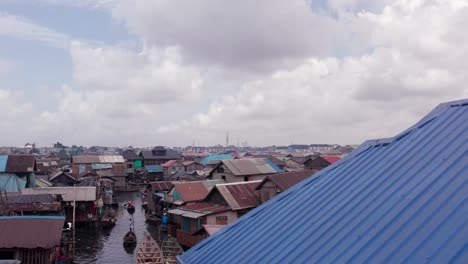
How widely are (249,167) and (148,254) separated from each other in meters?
24.2

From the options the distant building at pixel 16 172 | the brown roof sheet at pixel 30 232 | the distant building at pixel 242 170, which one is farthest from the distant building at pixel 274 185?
the distant building at pixel 16 172

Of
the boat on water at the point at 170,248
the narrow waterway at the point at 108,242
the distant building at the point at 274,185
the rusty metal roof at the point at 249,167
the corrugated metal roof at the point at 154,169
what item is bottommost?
the narrow waterway at the point at 108,242

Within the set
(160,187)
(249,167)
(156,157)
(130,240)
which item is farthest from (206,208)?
(156,157)

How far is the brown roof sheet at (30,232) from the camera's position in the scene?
2334cm

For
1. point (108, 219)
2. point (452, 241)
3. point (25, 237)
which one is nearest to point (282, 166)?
point (108, 219)

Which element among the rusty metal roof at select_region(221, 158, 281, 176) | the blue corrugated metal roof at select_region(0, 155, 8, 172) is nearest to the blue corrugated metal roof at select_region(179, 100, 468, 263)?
the rusty metal roof at select_region(221, 158, 281, 176)

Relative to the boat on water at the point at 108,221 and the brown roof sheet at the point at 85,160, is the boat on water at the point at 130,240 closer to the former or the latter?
the boat on water at the point at 108,221

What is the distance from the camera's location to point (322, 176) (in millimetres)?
9359

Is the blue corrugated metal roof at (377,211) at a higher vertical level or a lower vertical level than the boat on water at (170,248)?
higher

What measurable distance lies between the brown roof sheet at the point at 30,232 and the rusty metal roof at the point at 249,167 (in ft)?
78.0

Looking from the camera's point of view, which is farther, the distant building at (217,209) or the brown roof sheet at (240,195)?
the brown roof sheet at (240,195)

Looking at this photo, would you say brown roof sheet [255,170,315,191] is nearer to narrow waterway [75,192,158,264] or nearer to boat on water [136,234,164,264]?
boat on water [136,234,164,264]

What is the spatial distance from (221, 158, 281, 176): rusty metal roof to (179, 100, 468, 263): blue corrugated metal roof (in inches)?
1448

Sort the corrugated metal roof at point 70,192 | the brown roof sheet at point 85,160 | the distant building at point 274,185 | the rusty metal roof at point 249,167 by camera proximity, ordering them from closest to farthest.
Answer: the distant building at point 274,185
the corrugated metal roof at point 70,192
the rusty metal roof at point 249,167
the brown roof sheet at point 85,160
